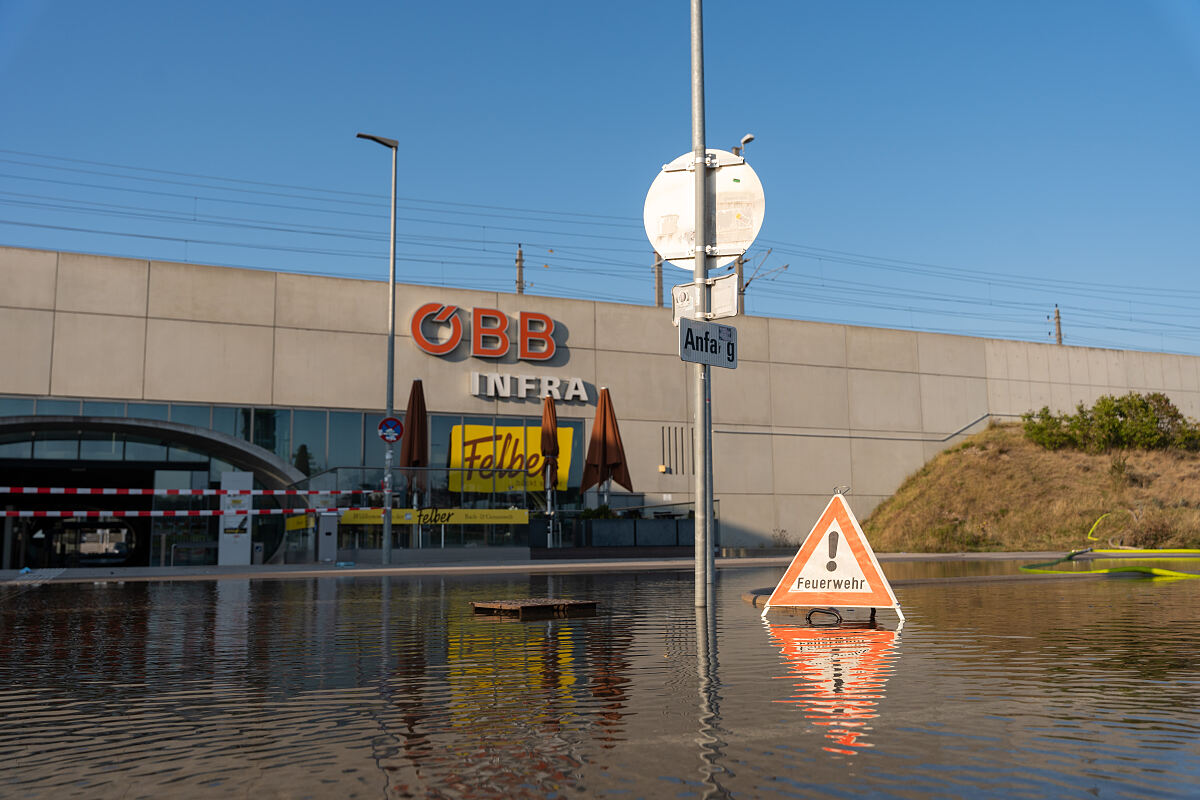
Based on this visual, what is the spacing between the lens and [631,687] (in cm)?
606

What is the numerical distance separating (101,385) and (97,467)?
8.51 ft

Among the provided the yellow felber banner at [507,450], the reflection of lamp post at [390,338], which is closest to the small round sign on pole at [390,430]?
the reflection of lamp post at [390,338]

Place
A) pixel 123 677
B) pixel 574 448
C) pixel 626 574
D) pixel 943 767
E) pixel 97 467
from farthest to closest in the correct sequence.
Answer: pixel 574 448, pixel 97 467, pixel 626 574, pixel 123 677, pixel 943 767

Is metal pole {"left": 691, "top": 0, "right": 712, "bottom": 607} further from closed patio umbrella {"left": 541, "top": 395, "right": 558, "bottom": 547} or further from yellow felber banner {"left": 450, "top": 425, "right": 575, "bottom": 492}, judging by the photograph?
yellow felber banner {"left": 450, "top": 425, "right": 575, "bottom": 492}

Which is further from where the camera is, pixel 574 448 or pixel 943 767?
pixel 574 448

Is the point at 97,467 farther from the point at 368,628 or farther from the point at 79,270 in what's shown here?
the point at 368,628

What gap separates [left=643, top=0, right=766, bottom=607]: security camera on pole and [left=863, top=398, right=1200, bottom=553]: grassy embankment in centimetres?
2861

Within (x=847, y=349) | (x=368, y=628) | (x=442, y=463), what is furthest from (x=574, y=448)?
(x=368, y=628)

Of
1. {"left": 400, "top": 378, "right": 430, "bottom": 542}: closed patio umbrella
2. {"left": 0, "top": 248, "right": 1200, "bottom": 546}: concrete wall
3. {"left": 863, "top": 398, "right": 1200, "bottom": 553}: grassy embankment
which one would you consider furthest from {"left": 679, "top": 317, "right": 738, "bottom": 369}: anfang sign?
{"left": 863, "top": 398, "right": 1200, "bottom": 553}: grassy embankment

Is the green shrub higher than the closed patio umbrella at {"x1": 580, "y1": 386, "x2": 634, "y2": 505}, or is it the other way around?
the green shrub

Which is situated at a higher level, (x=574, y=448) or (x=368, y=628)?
(x=574, y=448)

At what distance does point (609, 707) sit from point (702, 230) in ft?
22.6

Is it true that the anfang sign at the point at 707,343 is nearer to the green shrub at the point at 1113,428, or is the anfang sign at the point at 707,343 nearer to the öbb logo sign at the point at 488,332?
the öbb logo sign at the point at 488,332

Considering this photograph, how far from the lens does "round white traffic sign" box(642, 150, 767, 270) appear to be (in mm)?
11234
